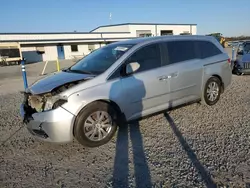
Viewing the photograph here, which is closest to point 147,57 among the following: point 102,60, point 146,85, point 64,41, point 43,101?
point 146,85

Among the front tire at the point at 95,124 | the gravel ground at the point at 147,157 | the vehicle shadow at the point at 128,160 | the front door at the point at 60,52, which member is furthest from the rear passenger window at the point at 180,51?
the front door at the point at 60,52

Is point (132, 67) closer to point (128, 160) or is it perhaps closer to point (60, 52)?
point (128, 160)

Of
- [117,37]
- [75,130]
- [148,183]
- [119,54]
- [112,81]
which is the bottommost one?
[148,183]

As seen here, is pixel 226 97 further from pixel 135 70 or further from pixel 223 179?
pixel 223 179

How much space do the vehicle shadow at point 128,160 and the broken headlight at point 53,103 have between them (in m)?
1.21

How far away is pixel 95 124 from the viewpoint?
149 inches

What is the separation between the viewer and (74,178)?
2.96 meters

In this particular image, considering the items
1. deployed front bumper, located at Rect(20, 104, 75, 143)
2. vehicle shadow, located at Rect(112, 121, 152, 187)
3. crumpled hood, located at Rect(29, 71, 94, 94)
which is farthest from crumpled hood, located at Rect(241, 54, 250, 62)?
deployed front bumper, located at Rect(20, 104, 75, 143)

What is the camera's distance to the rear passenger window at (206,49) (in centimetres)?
530

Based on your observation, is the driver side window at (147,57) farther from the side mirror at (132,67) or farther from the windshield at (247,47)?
the windshield at (247,47)

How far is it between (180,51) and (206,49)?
96cm

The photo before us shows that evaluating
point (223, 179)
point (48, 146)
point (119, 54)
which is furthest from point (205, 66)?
point (48, 146)

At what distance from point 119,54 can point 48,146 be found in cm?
215

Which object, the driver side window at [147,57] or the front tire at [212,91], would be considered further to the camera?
the front tire at [212,91]
